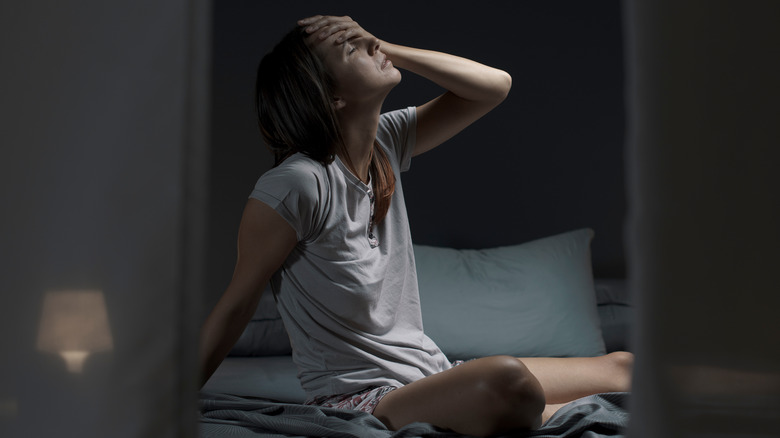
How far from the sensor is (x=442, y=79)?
1667 mm

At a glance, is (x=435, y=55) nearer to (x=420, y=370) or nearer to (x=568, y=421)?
(x=420, y=370)

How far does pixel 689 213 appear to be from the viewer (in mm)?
519

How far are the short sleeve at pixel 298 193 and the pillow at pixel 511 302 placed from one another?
0.83 m

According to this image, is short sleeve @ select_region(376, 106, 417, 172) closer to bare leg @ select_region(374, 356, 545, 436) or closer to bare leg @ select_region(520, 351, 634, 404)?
bare leg @ select_region(520, 351, 634, 404)

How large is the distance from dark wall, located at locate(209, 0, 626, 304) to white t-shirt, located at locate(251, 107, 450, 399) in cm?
135

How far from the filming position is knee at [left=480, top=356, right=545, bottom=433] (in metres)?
1.10

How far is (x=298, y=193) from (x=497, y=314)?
1027mm

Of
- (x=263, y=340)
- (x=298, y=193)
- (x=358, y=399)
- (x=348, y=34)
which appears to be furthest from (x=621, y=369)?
(x=263, y=340)

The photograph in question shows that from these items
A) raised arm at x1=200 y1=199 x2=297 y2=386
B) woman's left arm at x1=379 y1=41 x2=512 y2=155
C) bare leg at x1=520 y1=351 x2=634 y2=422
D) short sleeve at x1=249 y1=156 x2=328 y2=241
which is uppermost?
woman's left arm at x1=379 y1=41 x2=512 y2=155

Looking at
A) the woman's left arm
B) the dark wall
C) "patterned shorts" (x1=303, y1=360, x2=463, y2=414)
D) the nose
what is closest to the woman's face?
the nose

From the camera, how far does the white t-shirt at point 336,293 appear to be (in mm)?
1356

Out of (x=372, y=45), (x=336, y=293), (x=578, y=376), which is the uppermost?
(x=372, y=45)

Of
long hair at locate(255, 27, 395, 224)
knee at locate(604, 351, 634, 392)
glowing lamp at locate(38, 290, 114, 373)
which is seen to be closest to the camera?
glowing lamp at locate(38, 290, 114, 373)

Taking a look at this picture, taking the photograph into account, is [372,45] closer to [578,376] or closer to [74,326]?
[578,376]
